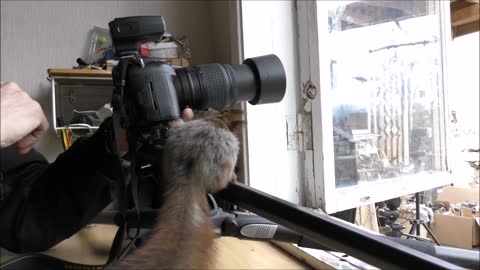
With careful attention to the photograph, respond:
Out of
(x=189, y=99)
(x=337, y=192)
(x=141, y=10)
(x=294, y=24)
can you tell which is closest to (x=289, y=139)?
(x=337, y=192)

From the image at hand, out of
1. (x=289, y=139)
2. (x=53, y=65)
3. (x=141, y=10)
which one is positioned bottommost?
(x=289, y=139)

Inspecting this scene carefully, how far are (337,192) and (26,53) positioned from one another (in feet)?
3.57

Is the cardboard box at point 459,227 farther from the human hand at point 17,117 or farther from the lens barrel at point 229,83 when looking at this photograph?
the human hand at point 17,117

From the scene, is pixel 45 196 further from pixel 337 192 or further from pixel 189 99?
pixel 337 192

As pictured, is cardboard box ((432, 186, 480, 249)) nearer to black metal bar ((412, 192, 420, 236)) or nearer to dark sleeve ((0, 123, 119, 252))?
black metal bar ((412, 192, 420, 236))

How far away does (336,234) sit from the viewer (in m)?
0.29

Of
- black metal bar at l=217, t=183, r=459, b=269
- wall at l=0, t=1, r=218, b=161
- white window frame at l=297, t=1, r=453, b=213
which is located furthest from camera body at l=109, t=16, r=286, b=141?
wall at l=0, t=1, r=218, b=161

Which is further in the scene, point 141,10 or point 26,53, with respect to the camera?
point 141,10

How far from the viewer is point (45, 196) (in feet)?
1.70

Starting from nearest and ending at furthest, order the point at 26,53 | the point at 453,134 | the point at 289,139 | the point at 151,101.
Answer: the point at 151,101, the point at 453,134, the point at 289,139, the point at 26,53

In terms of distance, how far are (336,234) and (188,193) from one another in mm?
138

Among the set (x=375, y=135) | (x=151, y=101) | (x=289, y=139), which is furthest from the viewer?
(x=289, y=139)

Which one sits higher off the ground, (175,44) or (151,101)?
(175,44)

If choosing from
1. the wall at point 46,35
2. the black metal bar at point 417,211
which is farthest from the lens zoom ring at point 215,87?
the wall at point 46,35
